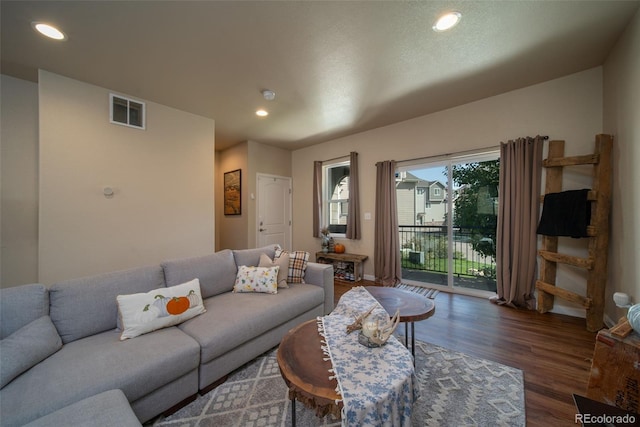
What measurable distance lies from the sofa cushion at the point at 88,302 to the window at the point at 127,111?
2248 mm

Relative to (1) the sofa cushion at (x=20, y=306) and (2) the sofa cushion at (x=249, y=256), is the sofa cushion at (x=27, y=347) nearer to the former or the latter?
(1) the sofa cushion at (x=20, y=306)

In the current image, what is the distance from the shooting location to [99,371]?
1.20 m

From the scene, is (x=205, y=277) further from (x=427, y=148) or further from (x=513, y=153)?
(x=513, y=153)

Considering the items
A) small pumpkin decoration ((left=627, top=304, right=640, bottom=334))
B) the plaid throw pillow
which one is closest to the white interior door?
the plaid throw pillow

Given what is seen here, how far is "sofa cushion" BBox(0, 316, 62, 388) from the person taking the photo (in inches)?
43.5

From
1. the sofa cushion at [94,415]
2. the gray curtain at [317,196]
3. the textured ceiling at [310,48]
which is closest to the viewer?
the sofa cushion at [94,415]

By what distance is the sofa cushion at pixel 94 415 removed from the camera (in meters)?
0.91

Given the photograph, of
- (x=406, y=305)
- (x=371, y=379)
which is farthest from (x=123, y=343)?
(x=406, y=305)

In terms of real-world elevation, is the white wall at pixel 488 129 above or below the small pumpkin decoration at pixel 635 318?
above

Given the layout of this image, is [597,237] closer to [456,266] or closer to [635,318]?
[635,318]

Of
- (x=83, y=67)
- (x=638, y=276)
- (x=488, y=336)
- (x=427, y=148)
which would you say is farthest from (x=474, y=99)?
Result: (x=83, y=67)

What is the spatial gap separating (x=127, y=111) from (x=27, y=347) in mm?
2869

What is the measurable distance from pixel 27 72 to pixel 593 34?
18.3 ft

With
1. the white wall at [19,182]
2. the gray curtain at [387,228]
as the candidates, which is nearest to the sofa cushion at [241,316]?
the gray curtain at [387,228]
